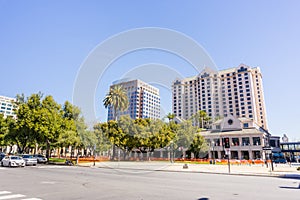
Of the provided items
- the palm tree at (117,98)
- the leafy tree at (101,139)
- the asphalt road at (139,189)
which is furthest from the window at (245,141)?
the asphalt road at (139,189)

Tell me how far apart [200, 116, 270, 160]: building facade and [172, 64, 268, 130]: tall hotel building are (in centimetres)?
5462

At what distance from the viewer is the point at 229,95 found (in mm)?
128625

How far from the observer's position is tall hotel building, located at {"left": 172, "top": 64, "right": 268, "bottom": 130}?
118938 mm

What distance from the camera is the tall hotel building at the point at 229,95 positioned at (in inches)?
4683

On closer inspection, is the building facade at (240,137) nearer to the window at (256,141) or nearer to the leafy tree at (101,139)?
the window at (256,141)

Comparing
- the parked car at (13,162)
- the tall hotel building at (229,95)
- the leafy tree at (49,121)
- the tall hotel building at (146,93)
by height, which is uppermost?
the tall hotel building at (229,95)

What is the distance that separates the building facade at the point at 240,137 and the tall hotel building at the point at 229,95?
54623 mm

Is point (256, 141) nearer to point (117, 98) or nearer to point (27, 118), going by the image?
point (117, 98)

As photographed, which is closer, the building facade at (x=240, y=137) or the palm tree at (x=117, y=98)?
the palm tree at (x=117, y=98)

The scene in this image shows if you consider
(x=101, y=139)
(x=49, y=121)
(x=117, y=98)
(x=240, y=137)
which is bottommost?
(x=101, y=139)

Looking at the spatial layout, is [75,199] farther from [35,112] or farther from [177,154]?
[177,154]

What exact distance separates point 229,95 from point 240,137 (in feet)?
246

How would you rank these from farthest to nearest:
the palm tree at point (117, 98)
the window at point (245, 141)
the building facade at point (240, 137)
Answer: the window at point (245, 141) → the building facade at point (240, 137) → the palm tree at point (117, 98)

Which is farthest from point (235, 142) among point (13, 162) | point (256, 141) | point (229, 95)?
point (229, 95)
